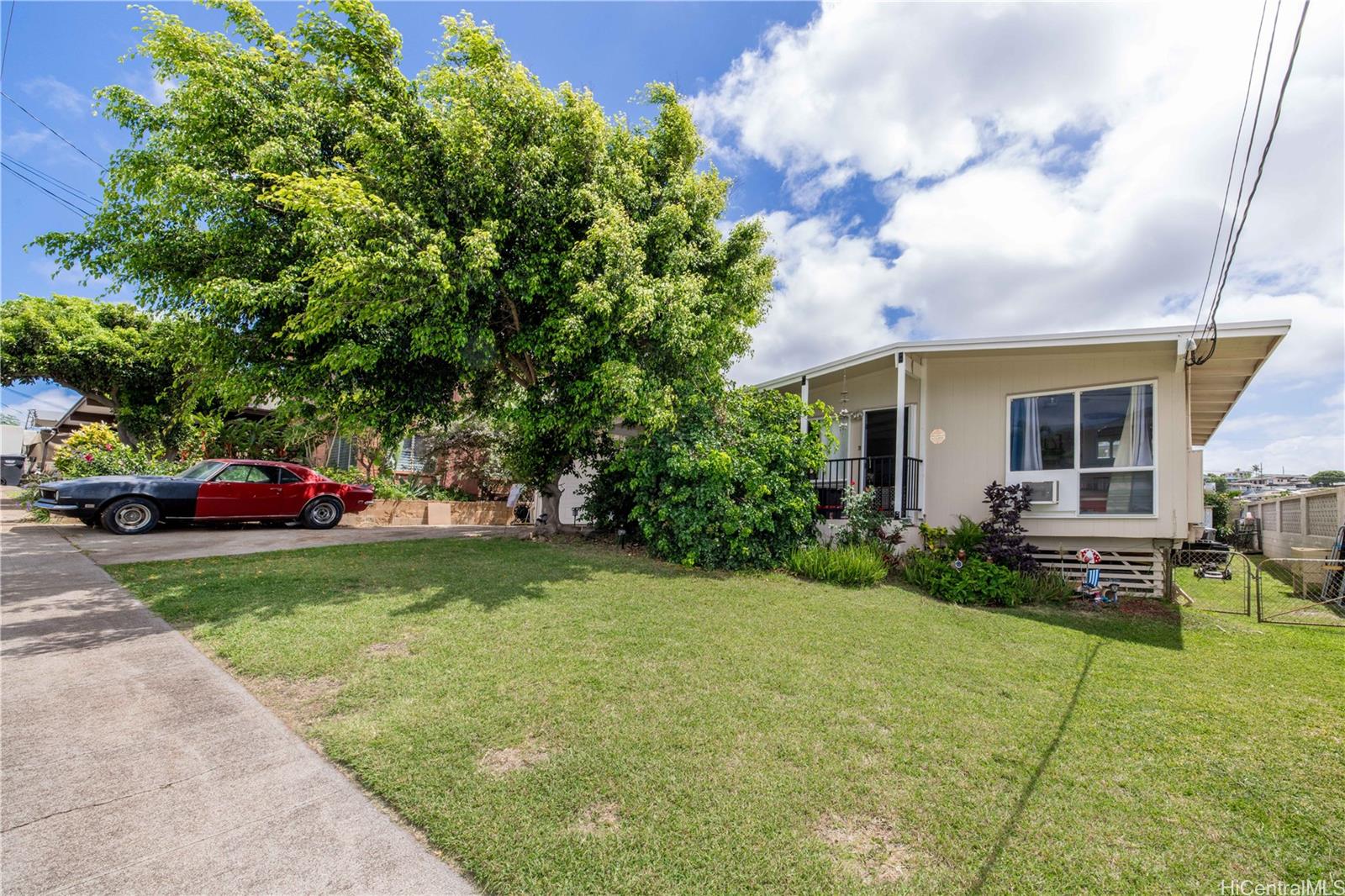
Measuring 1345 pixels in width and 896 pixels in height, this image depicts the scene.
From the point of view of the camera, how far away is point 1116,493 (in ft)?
25.4

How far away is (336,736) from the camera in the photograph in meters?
2.93

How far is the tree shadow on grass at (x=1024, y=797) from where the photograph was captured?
2084 millimetres

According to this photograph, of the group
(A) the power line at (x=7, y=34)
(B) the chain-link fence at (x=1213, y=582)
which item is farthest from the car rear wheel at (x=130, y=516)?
(B) the chain-link fence at (x=1213, y=582)

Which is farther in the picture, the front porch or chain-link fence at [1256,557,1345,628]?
the front porch

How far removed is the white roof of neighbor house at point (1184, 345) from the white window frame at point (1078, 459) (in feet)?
2.58

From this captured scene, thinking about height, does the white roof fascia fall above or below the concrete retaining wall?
above

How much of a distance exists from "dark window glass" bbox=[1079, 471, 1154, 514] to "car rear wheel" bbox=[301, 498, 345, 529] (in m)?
13.6

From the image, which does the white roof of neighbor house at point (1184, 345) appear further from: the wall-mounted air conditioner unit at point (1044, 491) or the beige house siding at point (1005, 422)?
the wall-mounted air conditioner unit at point (1044, 491)

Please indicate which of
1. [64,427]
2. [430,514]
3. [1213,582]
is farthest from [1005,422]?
[64,427]

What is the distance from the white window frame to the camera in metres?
7.49

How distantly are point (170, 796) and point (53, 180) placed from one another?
15140 millimetres

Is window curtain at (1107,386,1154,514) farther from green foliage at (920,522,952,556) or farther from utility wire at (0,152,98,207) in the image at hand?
utility wire at (0,152,98,207)

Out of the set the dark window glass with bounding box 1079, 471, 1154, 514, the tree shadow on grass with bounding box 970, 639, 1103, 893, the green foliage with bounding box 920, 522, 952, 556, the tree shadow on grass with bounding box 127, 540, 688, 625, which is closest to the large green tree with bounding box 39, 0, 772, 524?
the tree shadow on grass with bounding box 127, 540, 688, 625

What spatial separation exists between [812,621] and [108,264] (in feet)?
36.3
